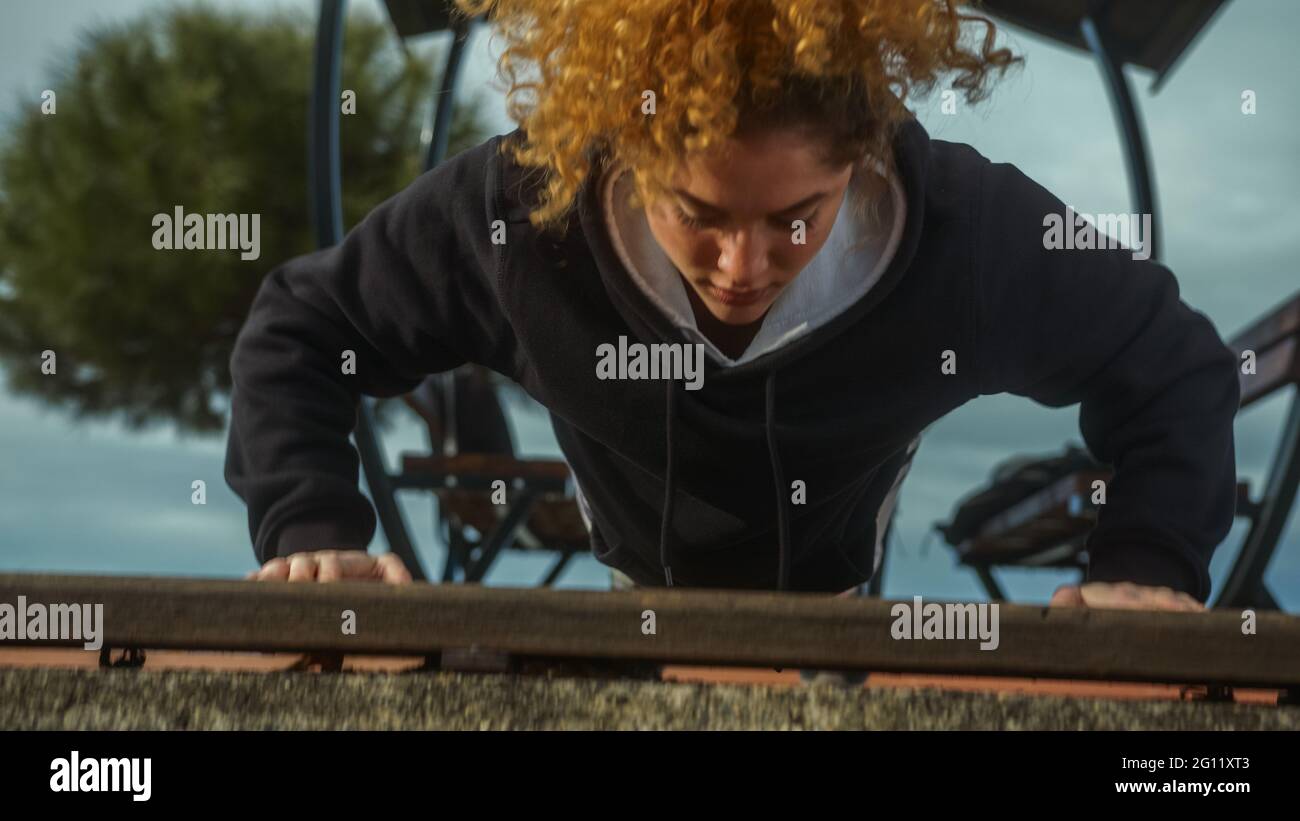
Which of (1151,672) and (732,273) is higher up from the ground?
(732,273)

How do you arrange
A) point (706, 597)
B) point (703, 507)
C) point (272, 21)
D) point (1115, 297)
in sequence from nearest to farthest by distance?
point (706, 597) → point (1115, 297) → point (703, 507) → point (272, 21)

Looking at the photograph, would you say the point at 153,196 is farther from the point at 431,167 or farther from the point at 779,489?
the point at 779,489

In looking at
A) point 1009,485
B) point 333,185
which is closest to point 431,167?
point 333,185

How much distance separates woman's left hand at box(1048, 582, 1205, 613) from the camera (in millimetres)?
1296

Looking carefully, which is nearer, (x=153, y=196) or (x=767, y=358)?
(x=767, y=358)

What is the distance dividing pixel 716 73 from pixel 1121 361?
2.27 ft

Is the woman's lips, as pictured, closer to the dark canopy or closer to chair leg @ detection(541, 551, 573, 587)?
the dark canopy

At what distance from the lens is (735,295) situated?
125 centimetres

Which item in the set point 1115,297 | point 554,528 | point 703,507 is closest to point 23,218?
point 554,528

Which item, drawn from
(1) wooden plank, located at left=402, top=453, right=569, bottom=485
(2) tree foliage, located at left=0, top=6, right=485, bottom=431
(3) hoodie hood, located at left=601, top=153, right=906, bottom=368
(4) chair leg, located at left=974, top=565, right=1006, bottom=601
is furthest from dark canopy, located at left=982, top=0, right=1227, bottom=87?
(2) tree foliage, located at left=0, top=6, right=485, bottom=431

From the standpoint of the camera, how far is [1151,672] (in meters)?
0.93

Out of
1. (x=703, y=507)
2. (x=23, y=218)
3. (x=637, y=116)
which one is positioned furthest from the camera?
(x=23, y=218)
